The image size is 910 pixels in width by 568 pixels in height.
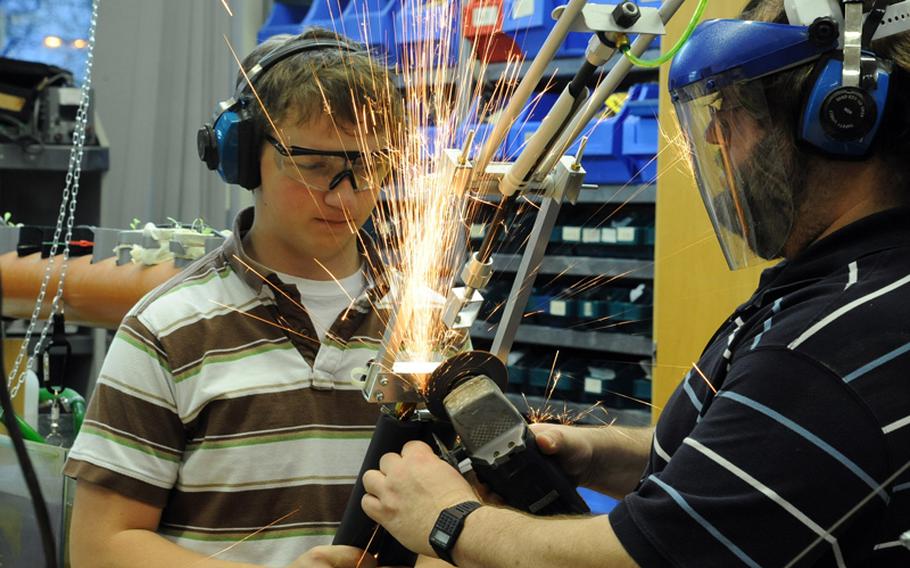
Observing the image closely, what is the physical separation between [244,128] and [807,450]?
1034 millimetres

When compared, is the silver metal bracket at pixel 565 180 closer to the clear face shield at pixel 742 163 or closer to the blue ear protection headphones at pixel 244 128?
the clear face shield at pixel 742 163

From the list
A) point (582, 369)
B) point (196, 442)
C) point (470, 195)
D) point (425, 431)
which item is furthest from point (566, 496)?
point (582, 369)

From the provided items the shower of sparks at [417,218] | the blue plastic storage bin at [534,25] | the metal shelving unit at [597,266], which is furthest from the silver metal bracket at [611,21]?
the blue plastic storage bin at [534,25]

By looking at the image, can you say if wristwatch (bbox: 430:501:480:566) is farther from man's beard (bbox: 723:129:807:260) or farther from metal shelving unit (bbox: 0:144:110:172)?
metal shelving unit (bbox: 0:144:110:172)

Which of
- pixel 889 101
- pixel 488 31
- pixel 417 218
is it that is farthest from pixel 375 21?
pixel 889 101

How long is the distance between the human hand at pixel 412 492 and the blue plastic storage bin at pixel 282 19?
14.6 ft

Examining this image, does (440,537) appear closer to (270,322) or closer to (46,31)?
(270,322)

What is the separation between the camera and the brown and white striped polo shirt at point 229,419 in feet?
4.84

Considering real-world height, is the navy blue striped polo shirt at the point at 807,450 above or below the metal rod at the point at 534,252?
below

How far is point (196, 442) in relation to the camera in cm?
152

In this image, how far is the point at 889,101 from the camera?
1162 mm

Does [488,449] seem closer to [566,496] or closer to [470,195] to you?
[566,496]

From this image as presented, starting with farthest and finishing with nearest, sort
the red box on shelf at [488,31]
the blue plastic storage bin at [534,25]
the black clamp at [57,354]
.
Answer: the blue plastic storage bin at [534,25]
the red box on shelf at [488,31]
the black clamp at [57,354]

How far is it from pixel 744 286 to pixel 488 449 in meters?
1.69
